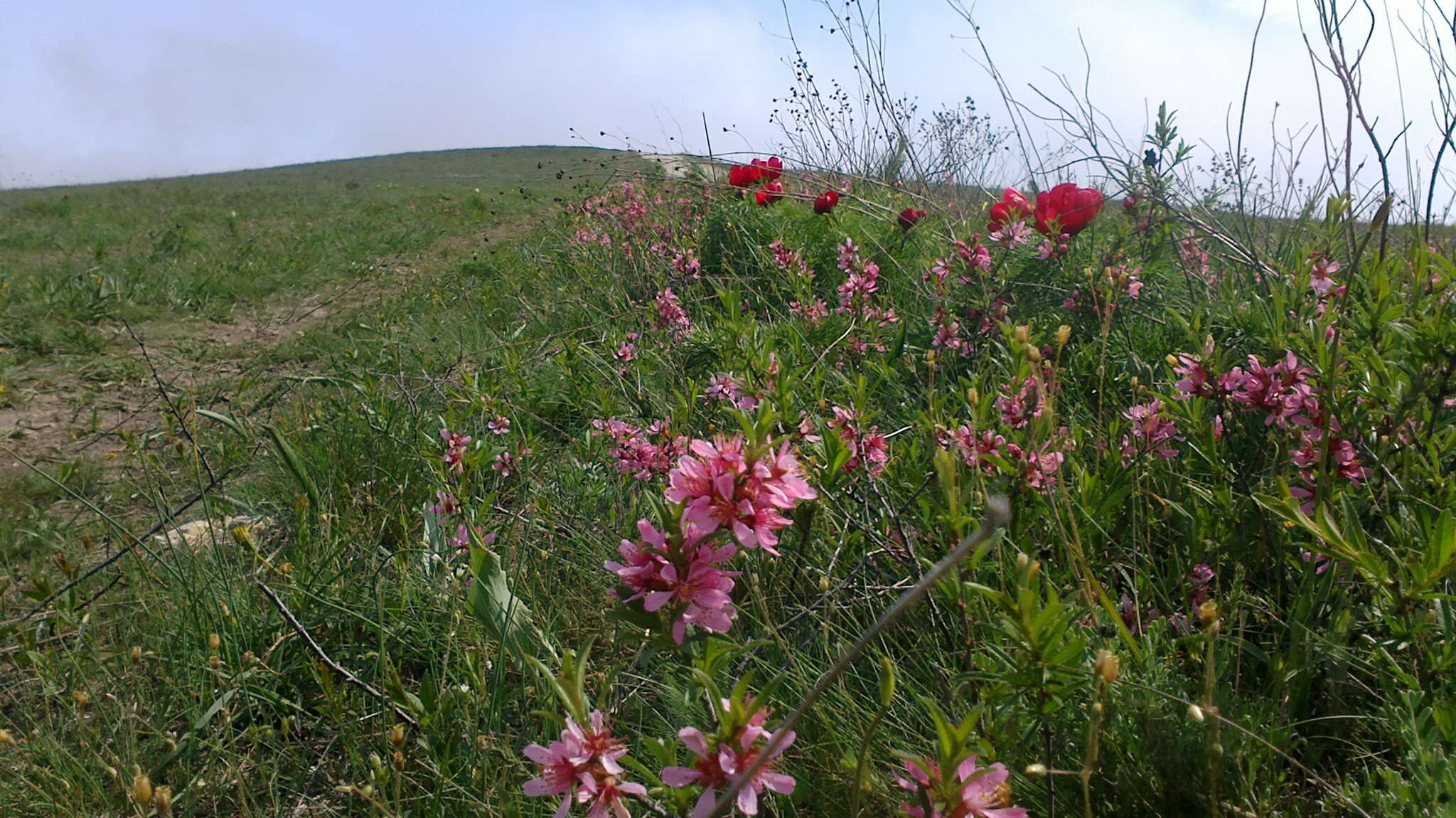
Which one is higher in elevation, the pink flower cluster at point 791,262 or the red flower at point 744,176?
the red flower at point 744,176

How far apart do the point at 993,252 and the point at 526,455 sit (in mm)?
1770

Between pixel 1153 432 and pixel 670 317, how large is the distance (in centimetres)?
172

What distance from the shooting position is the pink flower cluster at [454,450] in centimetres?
186

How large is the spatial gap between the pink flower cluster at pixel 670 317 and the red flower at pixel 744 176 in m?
1.16

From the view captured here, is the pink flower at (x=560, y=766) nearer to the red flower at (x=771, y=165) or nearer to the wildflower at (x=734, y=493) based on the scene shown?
the wildflower at (x=734, y=493)

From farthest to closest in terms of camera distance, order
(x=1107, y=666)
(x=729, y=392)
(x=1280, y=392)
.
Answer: (x=729, y=392) < (x=1280, y=392) < (x=1107, y=666)

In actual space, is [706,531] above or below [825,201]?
below

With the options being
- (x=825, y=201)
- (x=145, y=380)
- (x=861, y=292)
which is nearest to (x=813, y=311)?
(x=861, y=292)

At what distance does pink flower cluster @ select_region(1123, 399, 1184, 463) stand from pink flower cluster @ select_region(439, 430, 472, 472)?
1370 mm

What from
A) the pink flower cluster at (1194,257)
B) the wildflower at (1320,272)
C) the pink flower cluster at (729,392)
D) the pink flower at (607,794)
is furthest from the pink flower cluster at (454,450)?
the pink flower cluster at (1194,257)

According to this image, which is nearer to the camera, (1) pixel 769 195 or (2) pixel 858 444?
(2) pixel 858 444

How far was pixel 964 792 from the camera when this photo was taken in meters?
0.72

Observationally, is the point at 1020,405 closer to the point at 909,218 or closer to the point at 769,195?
the point at 909,218

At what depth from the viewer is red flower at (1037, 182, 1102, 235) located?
7.99ft
